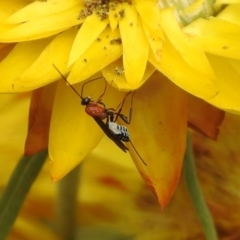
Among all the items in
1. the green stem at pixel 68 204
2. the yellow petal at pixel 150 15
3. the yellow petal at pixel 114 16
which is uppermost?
the yellow petal at pixel 114 16

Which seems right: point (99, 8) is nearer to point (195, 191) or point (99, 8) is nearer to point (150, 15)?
point (150, 15)

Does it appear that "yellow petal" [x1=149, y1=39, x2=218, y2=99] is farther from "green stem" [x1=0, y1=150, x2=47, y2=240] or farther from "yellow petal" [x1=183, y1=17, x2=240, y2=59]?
"green stem" [x1=0, y1=150, x2=47, y2=240]

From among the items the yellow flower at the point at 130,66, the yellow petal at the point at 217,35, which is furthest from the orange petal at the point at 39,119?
the yellow petal at the point at 217,35

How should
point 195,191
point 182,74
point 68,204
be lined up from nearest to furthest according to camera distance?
point 182,74 → point 195,191 → point 68,204

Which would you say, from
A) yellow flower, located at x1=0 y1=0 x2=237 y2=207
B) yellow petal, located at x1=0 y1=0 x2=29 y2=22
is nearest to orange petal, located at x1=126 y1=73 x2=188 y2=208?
yellow flower, located at x1=0 y1=0 x2=237 y2=207

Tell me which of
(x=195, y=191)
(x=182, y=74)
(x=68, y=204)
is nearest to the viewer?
(x=182, y=74)

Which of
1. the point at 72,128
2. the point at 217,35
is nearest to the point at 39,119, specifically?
the point at 72,128

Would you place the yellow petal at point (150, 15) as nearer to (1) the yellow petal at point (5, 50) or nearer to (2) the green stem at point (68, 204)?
(1) the yellow petal at point (5, 50)
